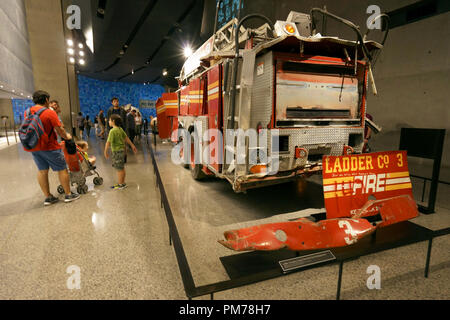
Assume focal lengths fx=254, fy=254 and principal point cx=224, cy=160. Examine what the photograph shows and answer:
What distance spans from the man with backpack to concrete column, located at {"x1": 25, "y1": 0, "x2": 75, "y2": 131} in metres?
12.9

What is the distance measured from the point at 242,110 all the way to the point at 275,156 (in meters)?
0.81

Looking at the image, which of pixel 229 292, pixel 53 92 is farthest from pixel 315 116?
pixel 53 92

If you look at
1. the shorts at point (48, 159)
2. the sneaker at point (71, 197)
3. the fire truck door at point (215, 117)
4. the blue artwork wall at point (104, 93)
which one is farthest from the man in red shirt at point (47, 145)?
the blue artwork wall at point (104, 93)

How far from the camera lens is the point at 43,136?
3.97 meters

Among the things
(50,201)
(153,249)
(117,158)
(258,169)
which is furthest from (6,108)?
(258,169)

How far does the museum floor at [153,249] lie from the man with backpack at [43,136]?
2.25 ft

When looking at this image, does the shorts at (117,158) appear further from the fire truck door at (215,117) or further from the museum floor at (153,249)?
the fire truck door at (215,117)

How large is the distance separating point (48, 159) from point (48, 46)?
14.6 metres

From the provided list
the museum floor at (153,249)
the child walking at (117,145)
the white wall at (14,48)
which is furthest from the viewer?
the white wall at (14,48)

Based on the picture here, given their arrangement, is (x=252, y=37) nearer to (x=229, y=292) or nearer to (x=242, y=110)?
(x=242, y=110)

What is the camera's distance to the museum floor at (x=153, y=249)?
2273mm

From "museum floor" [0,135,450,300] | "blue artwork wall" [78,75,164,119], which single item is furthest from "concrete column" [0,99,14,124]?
"museum floor" [0,135,450,300]

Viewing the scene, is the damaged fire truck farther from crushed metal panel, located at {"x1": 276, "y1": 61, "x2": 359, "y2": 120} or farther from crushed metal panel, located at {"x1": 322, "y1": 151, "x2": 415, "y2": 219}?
crushed metal panel, located at {"x1": 322, "y1": 151, "x2": 415, "y2": 219}

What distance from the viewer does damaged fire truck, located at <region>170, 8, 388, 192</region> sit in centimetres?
351
